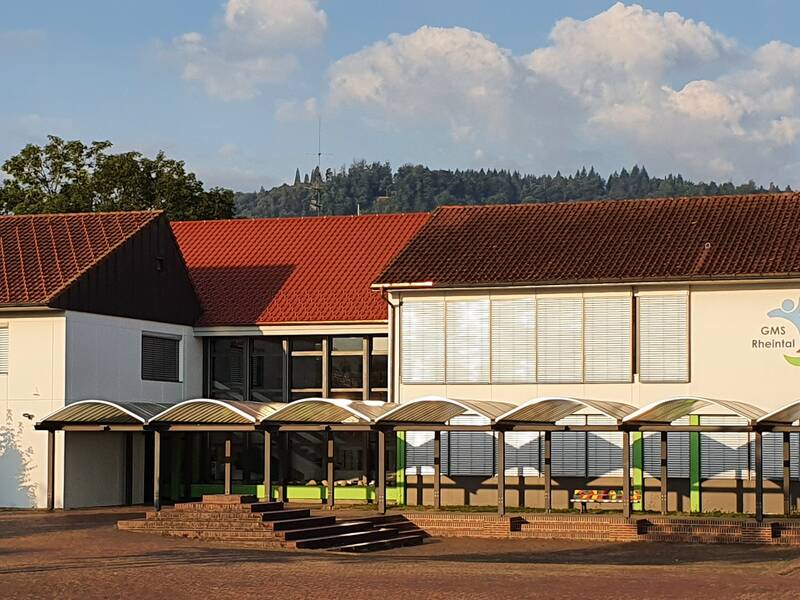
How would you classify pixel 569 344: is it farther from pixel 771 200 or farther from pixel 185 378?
pixel 185 378

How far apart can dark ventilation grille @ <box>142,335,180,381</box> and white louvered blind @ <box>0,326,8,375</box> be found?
149 inches

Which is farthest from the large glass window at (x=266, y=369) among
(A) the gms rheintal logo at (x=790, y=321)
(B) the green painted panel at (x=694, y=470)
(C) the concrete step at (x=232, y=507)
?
(A) the gms rheintal logo at (x=790, y=321)

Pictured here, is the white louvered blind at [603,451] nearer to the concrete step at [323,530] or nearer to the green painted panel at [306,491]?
the green painted panel at [306,491]

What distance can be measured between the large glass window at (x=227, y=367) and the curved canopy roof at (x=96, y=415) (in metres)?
6.24

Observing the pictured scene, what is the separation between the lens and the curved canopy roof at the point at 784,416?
29.5m

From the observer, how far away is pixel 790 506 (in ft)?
108

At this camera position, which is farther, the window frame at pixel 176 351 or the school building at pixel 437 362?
the window frame at pixel 176 351

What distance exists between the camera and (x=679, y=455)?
3453 centimetres

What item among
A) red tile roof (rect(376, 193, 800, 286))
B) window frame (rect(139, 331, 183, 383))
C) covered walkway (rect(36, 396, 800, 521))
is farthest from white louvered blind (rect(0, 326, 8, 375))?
red tile roof (rect(376, 193, 800, 286))

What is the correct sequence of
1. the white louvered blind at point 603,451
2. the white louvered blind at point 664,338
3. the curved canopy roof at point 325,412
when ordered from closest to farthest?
the curved canopy roof at point 325,412 → the white louvered blind at point 664,338 → the white louvered blind at point 603,451

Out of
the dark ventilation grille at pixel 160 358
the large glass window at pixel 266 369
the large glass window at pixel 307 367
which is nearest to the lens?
the dark ventilation grille at pixel 160 358

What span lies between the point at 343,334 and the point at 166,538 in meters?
11.6

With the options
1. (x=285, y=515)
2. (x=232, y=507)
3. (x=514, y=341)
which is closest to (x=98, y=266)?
(x=232, y=507)

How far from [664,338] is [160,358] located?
1309 centimetres
